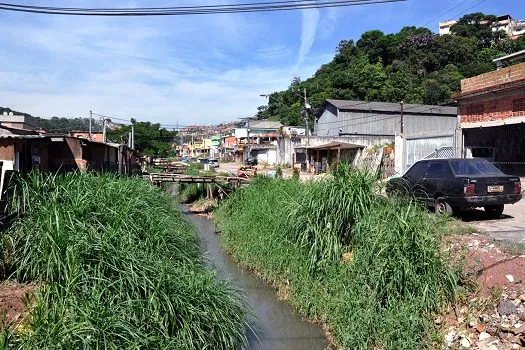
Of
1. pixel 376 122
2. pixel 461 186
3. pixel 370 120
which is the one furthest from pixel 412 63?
pixel 461 186

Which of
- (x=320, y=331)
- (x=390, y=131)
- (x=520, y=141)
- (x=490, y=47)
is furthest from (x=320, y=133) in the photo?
(x=320, y=331)

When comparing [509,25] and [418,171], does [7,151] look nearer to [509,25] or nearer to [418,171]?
[418,171]

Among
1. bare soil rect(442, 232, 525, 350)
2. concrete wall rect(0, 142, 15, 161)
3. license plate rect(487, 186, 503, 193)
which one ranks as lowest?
bare soil rect(442, 232, 525, 350)

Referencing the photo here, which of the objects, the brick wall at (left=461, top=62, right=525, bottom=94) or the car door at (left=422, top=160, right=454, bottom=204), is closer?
the car door at (left=422, top=160, right=454, bottom=204)

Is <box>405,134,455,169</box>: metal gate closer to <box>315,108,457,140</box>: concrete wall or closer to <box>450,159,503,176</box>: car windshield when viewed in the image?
<box>450,159,503,176</box>: car windshield

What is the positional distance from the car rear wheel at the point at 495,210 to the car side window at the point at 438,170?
1.36m

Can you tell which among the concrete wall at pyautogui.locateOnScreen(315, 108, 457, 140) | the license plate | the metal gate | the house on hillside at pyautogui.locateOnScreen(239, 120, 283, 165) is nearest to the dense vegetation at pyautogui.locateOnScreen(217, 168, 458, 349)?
the license plate

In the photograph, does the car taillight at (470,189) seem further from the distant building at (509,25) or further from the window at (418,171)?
the distant building at (509,25)

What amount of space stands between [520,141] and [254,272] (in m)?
14.7

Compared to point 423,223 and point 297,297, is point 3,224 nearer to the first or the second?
point 297,297

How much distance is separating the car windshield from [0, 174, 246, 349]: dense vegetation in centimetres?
639

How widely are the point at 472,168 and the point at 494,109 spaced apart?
9134 millimetres

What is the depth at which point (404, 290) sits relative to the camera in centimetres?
677

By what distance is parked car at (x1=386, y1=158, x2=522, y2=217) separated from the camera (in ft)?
33.3
